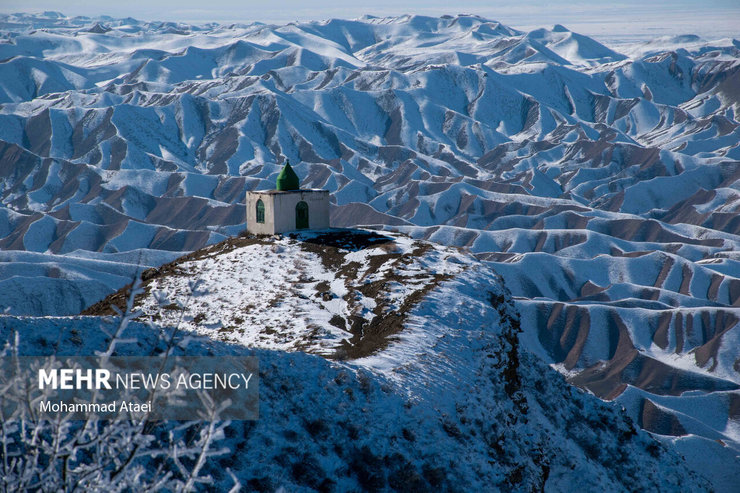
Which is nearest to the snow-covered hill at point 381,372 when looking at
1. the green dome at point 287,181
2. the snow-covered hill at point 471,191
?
the snow-covered hill at point 471,191

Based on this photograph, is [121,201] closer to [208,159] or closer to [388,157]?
[208,159]

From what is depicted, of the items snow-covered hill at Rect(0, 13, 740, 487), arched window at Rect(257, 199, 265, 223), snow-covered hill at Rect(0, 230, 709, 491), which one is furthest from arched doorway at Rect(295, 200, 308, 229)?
snow-covered hill at Rect(0, 13, 740, 487)

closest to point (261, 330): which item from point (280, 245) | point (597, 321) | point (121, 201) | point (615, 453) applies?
point (280, 245)

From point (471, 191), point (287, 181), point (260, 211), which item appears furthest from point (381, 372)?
point (471, 191)

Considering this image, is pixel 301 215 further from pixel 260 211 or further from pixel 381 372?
pixel 381 372

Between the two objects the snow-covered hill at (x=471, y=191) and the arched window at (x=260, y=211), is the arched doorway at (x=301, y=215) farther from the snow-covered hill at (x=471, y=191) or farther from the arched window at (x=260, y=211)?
the snow-covered hill at (x=471, y=191)
